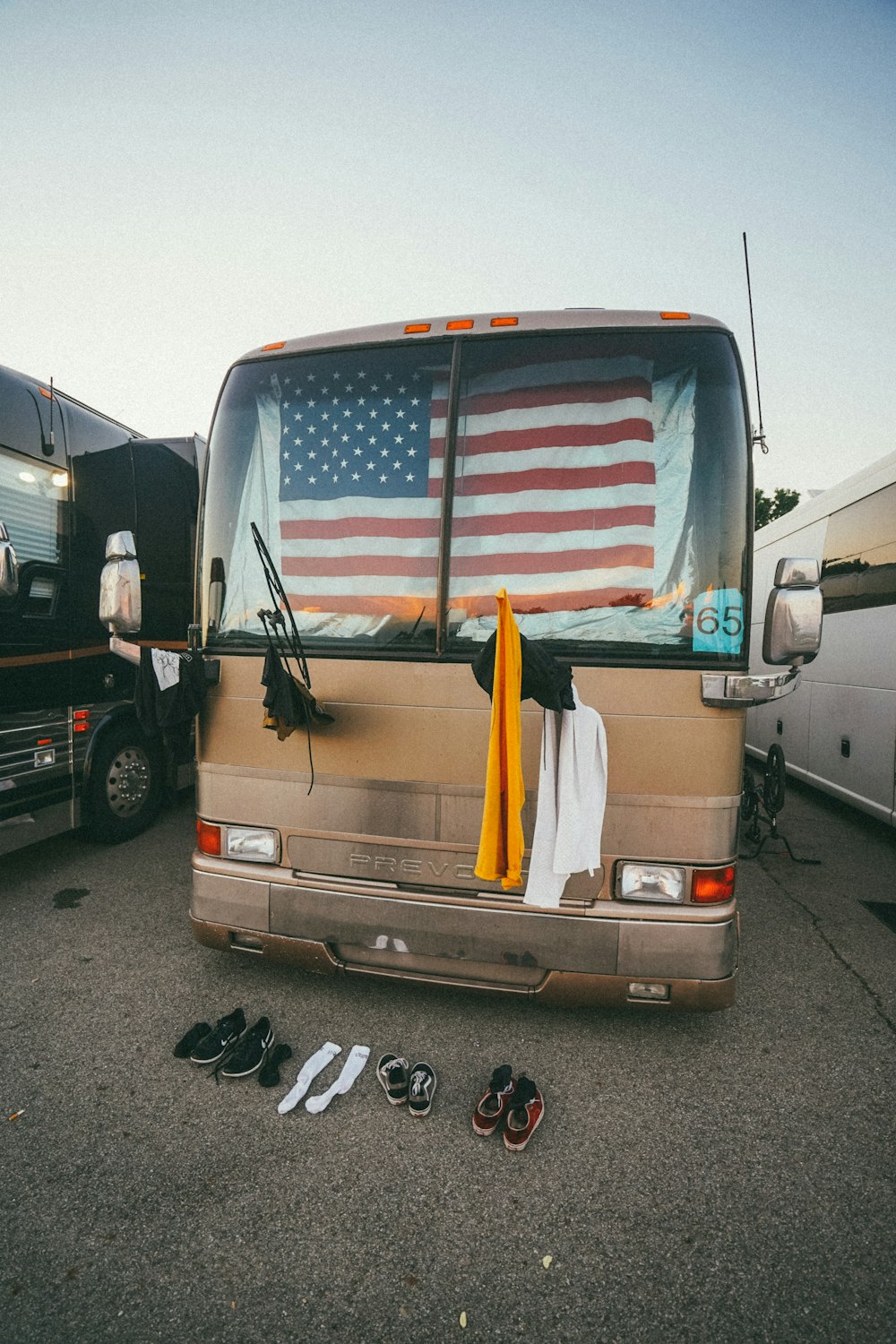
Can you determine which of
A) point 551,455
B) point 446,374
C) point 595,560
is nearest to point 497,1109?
point 595,560

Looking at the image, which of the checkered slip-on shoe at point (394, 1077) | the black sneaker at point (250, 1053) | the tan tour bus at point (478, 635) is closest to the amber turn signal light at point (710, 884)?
the tan tour bus at point (478, 635)

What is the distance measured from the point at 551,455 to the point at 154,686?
1974mm

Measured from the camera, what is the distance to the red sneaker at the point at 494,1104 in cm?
242

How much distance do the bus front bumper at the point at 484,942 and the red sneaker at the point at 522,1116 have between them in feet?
1.10

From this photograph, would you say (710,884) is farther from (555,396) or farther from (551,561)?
(555,396)

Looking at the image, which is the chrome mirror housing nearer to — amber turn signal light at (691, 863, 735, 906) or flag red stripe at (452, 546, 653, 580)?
flag red stripe at (452, 546, 653, 580)

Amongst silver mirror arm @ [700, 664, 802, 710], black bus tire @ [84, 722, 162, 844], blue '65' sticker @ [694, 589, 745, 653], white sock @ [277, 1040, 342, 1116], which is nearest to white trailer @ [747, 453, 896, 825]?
blue '65' sticker @ [694, 589, 745, 653]

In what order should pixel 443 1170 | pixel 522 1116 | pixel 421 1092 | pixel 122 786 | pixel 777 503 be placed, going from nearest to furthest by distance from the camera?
pixel 443 1170 < pixel 522 1116 < pixel 421 1092 < pixel 122 786 < pixel 777 503

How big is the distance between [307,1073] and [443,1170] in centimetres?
71

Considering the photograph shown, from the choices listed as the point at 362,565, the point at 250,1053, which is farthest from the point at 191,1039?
the point at 362,565

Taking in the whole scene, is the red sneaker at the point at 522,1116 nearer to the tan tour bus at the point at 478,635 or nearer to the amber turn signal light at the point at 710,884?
the tan tour bus at the point at 478,635

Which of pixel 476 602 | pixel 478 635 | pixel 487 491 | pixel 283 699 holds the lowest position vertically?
pixel 283 699

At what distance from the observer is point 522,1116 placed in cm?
242

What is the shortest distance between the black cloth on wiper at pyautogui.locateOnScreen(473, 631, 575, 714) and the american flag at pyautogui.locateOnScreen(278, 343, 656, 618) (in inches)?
16.9
